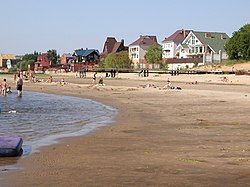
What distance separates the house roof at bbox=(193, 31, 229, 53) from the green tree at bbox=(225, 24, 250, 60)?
1967 cm

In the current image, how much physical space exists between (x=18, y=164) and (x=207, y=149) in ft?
14.9

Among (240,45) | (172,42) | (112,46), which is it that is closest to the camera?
(240,45)


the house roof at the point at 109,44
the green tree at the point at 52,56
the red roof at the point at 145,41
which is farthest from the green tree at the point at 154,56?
the green tree at the point at 52,56

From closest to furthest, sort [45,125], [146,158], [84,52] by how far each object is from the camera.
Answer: [146,158]
[45,125]
[84,52]

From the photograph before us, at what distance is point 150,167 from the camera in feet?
29.4

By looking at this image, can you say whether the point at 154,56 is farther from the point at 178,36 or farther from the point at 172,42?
the point at 178,36

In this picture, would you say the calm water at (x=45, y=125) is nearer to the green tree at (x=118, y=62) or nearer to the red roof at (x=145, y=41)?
the green tree at (x=118, y=62)

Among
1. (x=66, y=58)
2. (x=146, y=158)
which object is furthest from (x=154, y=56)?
(x=146, y=158)

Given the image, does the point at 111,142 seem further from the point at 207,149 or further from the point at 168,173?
the point at 168,173

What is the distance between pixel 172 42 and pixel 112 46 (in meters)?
30.4

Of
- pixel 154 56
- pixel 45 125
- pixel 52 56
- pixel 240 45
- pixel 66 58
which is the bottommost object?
pixel 45 125

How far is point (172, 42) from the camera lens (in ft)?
355

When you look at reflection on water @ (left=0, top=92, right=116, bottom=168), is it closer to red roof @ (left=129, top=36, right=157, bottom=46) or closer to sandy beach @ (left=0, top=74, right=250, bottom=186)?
sandy beach @ (left=0, top=74, right=250, bottom=186)

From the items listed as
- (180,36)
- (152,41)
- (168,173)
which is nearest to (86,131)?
(168,173)
